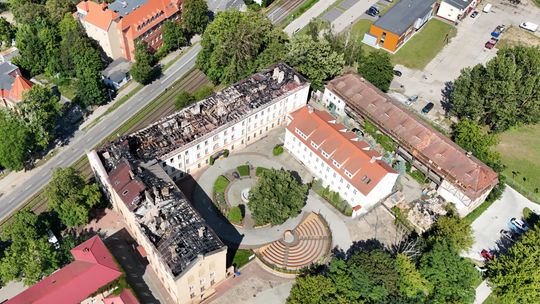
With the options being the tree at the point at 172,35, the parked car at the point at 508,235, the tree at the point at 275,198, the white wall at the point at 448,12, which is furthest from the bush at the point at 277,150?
the white wall at the point at 448,12

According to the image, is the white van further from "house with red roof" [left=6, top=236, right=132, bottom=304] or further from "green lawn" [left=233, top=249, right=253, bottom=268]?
"house with red roof" [left=6, top=236, right=132, bottom=304]

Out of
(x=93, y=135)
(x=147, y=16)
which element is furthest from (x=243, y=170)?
(x=147, y=16)

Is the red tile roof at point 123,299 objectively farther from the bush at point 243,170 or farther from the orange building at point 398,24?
the orange building at point 398,24

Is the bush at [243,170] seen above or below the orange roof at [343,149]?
below

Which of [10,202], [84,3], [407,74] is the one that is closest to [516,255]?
[407,74]

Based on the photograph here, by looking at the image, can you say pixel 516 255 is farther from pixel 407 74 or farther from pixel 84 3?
pixel 84 3

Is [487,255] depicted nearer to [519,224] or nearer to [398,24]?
[519,224]
